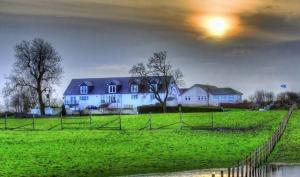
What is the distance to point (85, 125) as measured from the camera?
69312 millimetres

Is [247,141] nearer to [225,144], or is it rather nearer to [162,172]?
[225,144]

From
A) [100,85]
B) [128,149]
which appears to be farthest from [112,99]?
[128,149]

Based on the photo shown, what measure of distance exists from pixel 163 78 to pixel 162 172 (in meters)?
89.6

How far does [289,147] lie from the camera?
4000cm

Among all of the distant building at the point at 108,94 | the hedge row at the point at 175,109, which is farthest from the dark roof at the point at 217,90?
the hedge row at the point at 175,109

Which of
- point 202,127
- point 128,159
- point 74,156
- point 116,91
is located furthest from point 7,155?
point 116,91

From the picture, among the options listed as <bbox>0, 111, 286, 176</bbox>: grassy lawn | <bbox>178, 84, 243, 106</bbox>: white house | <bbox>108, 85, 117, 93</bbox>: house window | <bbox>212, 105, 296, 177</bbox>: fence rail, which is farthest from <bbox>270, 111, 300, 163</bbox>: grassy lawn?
<bbox>178, 84, 243, 106</bbox>: white house

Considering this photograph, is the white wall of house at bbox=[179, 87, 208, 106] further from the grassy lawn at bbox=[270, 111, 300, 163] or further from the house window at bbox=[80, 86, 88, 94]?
the grassy lawn at bbox=[270, 111, 300, 163]

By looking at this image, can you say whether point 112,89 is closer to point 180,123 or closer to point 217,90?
point 217,90

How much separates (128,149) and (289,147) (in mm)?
10146

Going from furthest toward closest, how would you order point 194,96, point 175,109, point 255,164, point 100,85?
point 194,96, point 100,85, point 175,109, point 255,164

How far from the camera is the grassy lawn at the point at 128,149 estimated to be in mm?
30922

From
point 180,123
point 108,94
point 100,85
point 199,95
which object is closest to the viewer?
point 180,123

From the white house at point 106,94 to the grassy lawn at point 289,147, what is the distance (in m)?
85.8
